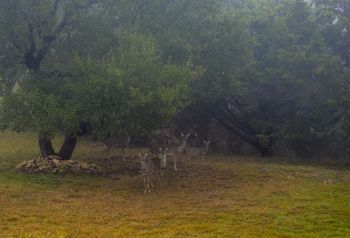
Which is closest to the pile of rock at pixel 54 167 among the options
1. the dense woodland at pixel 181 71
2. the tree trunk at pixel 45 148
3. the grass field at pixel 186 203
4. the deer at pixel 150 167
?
the grass field at pixel 186 203

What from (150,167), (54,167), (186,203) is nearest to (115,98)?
(150,167)

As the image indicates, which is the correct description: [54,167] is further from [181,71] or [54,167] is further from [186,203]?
[186,203]

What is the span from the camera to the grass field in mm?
12330

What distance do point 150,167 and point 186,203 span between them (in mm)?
3498

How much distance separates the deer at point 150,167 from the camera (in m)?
17.7

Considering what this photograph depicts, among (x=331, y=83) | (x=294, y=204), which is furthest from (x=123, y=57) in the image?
(x=331, y=83)

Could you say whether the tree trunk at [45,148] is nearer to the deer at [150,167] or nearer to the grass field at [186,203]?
the grass field at [186,203]

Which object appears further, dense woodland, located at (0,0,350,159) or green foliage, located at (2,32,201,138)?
dense woodland, located at (0,0,350,159)

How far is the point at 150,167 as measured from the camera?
61.3 ft

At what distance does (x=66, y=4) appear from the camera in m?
21.6

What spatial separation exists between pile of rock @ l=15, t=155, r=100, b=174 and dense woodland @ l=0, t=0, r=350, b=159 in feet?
4.02

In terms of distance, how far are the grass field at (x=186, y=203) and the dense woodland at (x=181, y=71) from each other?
89.0 inches

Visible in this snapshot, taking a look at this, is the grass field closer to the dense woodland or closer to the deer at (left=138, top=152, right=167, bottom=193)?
the deer at (left=138, top=152, right=167, bottom=193)

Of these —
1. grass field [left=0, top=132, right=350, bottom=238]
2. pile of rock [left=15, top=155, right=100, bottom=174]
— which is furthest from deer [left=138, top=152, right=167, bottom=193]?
pile of rock [left=15, top=155, right=100, bottom=174]
